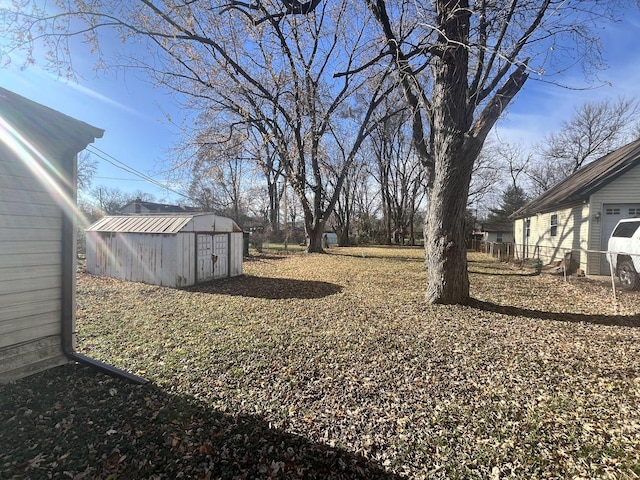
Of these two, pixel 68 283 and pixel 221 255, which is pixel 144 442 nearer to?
pixel 68 283

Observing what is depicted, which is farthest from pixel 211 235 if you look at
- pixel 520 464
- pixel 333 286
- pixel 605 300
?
pixel 605 300

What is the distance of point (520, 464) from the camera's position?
2.15m

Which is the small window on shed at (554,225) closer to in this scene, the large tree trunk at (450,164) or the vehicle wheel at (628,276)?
the vehicle wheel at (628,276)

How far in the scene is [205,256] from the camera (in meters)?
9.51

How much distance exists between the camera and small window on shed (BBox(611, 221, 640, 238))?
7713 millimetres

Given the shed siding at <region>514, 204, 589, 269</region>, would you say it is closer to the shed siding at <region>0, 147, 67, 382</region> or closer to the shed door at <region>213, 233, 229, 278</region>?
the shed door at <region>213, 233, 229, 278</region>

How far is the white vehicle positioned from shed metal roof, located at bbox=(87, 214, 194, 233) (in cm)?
1138

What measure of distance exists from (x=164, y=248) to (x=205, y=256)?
1245 mm

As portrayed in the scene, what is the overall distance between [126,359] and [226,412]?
2.04 meters

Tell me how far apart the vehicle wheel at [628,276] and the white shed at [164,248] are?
38.0ft

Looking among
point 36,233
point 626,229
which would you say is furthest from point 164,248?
point 626,229

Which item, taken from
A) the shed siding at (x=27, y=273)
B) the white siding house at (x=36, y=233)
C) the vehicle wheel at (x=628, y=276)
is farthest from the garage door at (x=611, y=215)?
the shed siding at (x=27, y=273)

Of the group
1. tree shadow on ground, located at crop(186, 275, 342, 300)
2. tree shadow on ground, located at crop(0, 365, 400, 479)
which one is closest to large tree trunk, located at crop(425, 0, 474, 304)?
tree shadow on ground, located at crop(186, 275, 342, 300)

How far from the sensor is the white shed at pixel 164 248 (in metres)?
8.62
